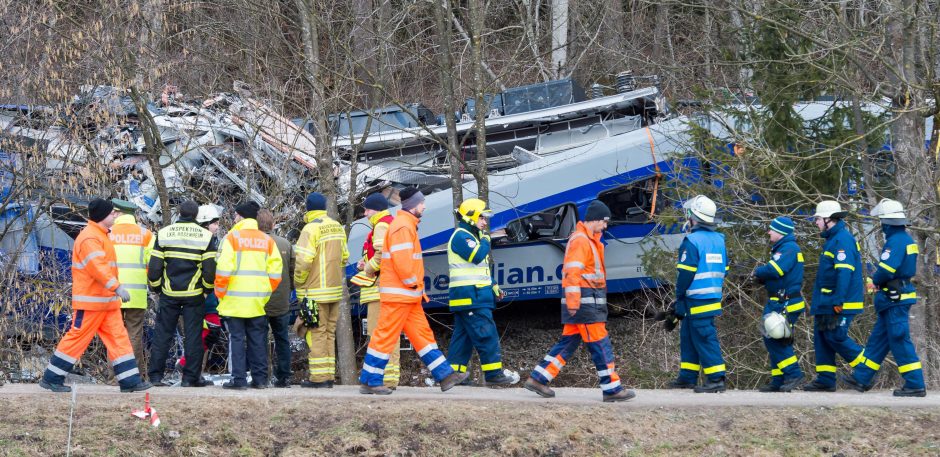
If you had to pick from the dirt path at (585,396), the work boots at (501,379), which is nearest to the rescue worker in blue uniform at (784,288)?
the dirt path at (585,396)

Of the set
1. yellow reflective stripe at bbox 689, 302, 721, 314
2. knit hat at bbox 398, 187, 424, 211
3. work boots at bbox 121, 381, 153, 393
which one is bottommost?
work boots at bbox 121, 381, 153, 393

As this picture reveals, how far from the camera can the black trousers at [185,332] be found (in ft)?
30.8

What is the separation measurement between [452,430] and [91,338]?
10.8ft

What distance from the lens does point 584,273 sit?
27.6 ft

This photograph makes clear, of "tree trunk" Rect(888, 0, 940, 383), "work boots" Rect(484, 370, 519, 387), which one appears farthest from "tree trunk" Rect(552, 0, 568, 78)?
"work boots" Rect(484, 370, 519, 387)

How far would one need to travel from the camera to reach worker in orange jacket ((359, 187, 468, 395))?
8.48 metres

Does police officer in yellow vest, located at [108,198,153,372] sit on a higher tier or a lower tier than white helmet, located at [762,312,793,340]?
higher

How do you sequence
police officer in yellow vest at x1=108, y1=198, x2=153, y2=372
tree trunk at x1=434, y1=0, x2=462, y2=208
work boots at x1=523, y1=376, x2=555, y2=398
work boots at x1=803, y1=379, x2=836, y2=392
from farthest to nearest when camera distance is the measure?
tree trunk at x1=434, y1=0, x2=462, y2=208 → police officer in yellow vest at x1=108, y1=198, x2=153, y2=372 → work boots at x1=803, y1=379, x2=836, y2=392 → work boots at x1=523, y1=376, x2=555, y2=398

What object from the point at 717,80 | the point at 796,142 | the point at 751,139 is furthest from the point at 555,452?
the point at 717,80

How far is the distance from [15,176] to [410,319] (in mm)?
6567

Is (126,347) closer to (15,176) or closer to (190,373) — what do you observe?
(190,373)

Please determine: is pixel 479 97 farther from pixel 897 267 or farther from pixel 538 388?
pixel 897 267

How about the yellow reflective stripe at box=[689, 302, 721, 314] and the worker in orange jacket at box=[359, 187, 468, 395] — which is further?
the yellow reflective stripe at box=[689, 302, 721, 314]

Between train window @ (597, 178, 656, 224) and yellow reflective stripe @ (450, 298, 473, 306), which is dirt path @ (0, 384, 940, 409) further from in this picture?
train window @ (597, 178, 656, 224)
